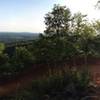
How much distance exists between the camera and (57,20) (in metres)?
18.1

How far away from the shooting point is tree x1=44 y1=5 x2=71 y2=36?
18.0 metres

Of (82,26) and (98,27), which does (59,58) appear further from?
(98,27)

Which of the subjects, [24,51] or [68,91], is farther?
[24,51]

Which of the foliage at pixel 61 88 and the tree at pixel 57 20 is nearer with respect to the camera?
the foliage at pixel 61 88

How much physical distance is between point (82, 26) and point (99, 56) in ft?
8.00

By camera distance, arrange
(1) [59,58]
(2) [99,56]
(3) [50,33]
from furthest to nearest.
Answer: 1. (2) [99,56]
2. (3) [50,33]
3. (1) [59,58]

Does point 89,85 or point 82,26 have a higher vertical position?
point 82,26

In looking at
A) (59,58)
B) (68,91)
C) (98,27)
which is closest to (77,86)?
(68,91)

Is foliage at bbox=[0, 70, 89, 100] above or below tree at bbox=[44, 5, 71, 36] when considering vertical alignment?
below

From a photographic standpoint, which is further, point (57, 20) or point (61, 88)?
point (57, 20)

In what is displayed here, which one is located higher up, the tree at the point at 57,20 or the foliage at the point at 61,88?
the tree at the point at 57,20

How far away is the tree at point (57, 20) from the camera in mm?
18016

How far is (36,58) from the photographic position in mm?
18891

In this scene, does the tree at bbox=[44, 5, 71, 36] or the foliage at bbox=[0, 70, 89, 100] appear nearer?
the foliage at bbox=[0, 70, 89, 100]
